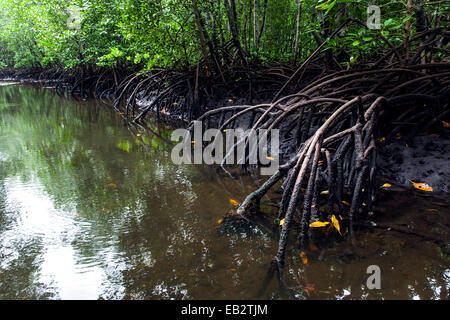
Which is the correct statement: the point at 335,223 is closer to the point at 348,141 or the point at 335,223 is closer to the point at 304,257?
the point at 304,257

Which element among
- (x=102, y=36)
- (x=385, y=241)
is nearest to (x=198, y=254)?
(x=385, y=241)

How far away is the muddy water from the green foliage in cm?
174

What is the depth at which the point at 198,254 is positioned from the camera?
1984 millimetres

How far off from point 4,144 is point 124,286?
4.44 metres

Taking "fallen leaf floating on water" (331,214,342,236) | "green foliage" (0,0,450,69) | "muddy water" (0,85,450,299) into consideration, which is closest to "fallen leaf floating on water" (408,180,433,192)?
"muddy water" (0,85,450,299)

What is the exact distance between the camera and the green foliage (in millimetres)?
3191

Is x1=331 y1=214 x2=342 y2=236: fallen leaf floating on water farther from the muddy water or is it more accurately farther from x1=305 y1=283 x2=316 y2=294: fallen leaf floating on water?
x1=305 y1=283 x2=316 y2=294: fallen leaf floating on water

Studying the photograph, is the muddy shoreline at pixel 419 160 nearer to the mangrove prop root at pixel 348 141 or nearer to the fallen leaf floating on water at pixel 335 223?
the mangrove prop root at pixel 348 141

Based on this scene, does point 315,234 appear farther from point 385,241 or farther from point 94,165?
point 94,165

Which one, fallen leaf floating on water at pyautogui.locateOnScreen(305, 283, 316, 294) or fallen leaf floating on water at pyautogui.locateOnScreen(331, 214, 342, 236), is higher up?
fallen leaf floating on water at pyautogui.locateOnScreen(331, 214, 342, 236)

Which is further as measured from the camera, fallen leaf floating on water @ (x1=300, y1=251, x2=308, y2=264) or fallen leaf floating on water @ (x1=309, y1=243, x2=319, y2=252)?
fallen leaf floating on water @ (x1=309, y1=243, x2=319, y2=252)

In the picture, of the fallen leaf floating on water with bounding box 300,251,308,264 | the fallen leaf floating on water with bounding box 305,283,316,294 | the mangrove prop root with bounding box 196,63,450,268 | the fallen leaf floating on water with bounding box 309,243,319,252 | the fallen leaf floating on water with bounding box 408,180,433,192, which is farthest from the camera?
the fallen leaf floating on water with bounding box 408,180,433,192

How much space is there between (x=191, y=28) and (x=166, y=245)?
15.5 ft

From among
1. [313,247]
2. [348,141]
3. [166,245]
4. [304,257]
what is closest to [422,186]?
[348,141]
